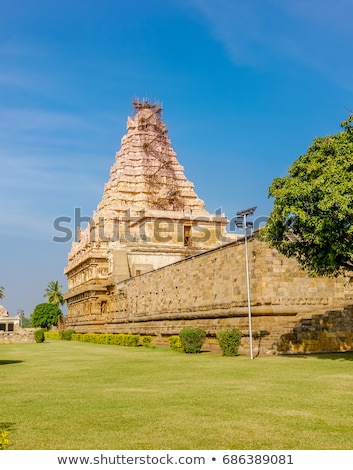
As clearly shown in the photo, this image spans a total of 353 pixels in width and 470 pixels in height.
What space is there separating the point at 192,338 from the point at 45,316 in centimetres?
6425

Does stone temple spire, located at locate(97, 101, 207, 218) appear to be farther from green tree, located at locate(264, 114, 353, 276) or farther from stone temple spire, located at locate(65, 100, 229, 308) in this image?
green tree, located at locate(264, 114, 353, 276)

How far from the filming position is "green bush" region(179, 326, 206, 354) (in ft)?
73.3

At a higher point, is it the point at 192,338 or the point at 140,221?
the point at 140,221

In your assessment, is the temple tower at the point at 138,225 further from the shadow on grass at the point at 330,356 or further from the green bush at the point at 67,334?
the shadow on grass at the point at 330,356

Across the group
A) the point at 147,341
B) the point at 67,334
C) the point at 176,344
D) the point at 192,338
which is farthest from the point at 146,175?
the point at 192,338

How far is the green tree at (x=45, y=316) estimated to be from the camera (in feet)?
270

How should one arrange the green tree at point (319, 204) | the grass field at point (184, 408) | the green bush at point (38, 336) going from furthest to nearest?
the green bush at point (38, 336) < the green tree at point (319, 204) < the grass field at point (184, 408)

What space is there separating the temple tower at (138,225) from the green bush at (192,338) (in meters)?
20.7

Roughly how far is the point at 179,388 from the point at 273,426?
4356 mm

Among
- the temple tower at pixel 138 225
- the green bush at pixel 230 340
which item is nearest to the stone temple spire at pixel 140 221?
the temple tower at pixel 138 225

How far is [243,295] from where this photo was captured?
75.0 ft

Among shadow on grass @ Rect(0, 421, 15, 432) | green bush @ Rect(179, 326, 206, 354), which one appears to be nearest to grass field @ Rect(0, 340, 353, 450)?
shadow on grass @ Rect(0, 421, 15, 432)

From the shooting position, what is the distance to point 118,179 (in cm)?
5691

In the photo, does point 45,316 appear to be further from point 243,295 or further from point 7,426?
point 7,426
